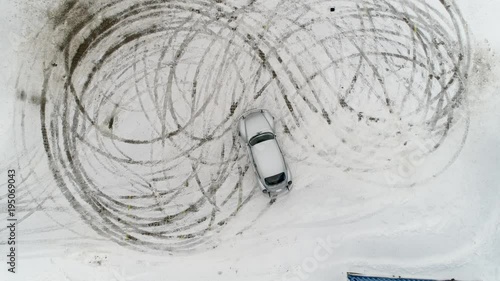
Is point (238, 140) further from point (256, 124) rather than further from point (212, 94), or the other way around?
point (212, 94)

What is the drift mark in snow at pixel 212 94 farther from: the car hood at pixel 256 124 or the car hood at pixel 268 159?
the car hood at pixel 268 159

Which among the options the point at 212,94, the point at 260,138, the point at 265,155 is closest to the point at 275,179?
the point at 265,155

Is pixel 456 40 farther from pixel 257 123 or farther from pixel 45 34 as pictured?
pixel 45 34

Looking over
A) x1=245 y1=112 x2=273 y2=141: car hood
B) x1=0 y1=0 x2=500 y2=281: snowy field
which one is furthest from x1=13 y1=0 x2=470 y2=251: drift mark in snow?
x1=245 y1=112 x2=273 y2=141: car hood

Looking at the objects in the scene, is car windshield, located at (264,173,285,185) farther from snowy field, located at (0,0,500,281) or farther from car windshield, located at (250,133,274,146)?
car windshield, located at (250,133,274,146)

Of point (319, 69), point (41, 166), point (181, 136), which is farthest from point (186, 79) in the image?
point (41, 166)

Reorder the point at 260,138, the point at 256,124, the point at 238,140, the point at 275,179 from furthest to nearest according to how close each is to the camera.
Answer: the point at 238,140 < the point at 256,124 < the point at 260,138 < the point at 275,179
